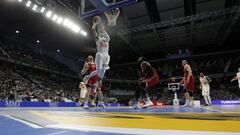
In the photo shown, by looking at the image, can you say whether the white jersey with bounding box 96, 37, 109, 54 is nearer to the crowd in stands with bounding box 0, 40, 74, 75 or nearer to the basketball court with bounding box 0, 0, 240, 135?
A: the basketball court with bounding box 0, 0, 240, 135

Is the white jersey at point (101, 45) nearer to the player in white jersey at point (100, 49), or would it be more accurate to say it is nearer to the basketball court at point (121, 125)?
the player in white jersey at point (100, 49)

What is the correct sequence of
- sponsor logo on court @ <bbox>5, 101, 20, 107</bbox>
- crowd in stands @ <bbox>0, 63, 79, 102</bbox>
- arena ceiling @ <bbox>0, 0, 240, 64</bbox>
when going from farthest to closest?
1. arena ceiling @ <bbox>0, 0, 240, 64</bbox>
2. crowd in stands @ <bbox>0, 63, 79, 102</bbox>
3. sponsor logo on court @ <bbox>5, 101, 20, 107</bbox>

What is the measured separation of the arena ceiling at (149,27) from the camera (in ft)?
73.3

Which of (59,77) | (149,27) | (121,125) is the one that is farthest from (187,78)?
(59,77)

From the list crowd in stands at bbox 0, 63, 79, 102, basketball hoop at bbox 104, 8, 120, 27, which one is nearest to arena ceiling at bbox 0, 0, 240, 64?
crowd in stands at bbox 0, 63, 79, 102

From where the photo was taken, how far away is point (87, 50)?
34.6 m

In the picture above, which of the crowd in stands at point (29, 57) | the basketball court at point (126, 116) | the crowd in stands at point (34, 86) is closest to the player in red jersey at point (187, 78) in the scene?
the basketball court at point (126, 116)

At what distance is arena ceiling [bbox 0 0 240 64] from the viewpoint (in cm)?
2233

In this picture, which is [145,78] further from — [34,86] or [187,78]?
[34,86]

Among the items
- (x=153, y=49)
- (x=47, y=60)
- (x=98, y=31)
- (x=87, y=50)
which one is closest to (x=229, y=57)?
(x=153, y=49)

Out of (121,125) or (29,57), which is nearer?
(121,125)

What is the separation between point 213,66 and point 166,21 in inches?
773

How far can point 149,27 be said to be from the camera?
987 inches

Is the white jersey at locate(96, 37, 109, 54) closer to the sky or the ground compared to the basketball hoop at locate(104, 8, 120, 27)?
closer to the ground
